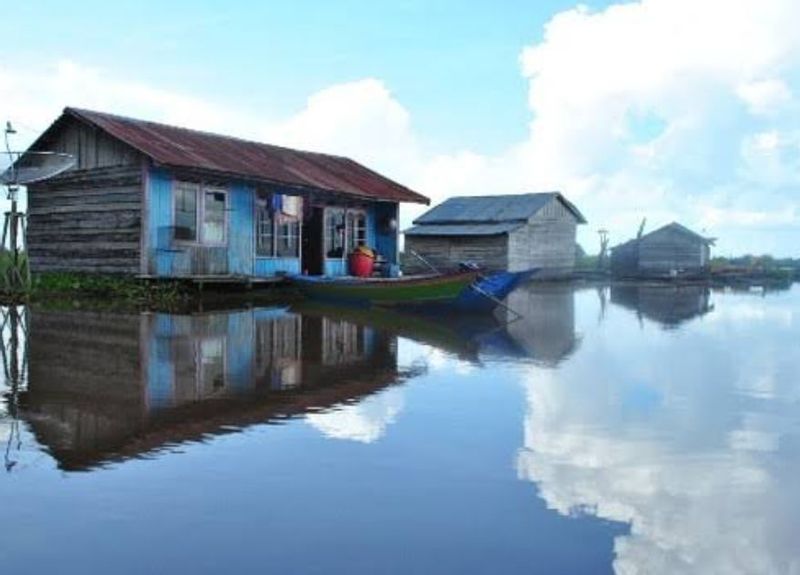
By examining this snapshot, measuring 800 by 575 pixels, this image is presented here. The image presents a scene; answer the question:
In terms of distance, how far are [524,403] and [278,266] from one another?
1524 centimetres

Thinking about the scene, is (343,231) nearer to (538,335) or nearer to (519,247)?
(538,335)

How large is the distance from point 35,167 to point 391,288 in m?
8.92

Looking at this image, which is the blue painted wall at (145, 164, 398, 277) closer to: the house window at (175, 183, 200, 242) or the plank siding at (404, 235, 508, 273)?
the house window at (175, 183, 200, 242)

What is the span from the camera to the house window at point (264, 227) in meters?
21.5

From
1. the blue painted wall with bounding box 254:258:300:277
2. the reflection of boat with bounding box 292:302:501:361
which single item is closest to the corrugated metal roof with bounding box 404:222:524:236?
the blue painted wall with bounding box 254:258:300:277

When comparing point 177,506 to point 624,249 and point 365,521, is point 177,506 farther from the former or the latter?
point 624,249

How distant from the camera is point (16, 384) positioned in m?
8.04

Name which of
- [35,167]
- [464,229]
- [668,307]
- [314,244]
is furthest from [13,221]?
[464,229]

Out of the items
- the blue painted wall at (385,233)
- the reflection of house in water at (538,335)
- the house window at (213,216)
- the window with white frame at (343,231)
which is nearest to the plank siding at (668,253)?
the blue painted wall at (385,233)

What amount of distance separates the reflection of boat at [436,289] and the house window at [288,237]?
3247mm

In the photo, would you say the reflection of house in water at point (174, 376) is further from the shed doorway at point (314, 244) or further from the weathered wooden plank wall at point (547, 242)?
the weathered wooden plank wall at point (547, 242)

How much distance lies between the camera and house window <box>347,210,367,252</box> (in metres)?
24.4

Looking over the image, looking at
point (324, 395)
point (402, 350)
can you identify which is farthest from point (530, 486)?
point (402, 350)

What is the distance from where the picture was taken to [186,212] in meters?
19.7
